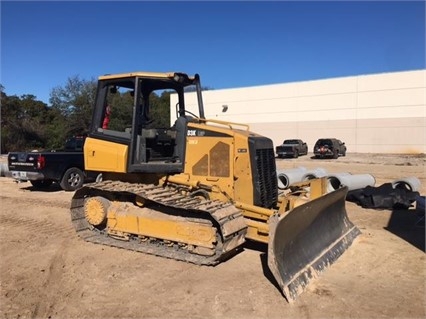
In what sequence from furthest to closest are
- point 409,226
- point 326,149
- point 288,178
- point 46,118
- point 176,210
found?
point 46,118, point 326,149, point 288,178, point 409,226, point 176,210

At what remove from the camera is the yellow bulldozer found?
6547 millimetres

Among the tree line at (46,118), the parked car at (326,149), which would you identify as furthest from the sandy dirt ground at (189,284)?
the tree line at (46,118)

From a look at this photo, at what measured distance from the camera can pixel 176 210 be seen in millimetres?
6977

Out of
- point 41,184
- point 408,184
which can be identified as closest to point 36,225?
point 41,184

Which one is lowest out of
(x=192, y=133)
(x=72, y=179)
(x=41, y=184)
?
(x=41, y=184)

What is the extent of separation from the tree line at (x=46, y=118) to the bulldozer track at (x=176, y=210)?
117 feet

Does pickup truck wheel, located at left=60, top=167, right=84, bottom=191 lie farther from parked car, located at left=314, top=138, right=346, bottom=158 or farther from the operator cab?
parked car, located at left=314, top=138, right=346, bottom=158

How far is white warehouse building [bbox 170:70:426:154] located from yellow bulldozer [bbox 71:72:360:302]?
3868 centimetres

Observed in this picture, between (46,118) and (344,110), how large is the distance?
40653mm

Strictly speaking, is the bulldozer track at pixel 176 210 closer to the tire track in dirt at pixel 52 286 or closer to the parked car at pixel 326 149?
the tire track in dirt at pixel 52 286

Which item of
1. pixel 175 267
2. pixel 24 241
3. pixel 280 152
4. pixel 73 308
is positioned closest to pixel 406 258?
pixel 175 267

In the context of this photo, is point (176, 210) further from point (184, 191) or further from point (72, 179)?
point (72, 179)

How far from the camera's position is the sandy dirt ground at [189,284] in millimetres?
A: 4957

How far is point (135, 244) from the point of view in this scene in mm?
7320
